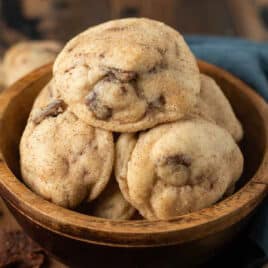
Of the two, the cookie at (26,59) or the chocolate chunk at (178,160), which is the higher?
the chocolate chunk at (178,160)

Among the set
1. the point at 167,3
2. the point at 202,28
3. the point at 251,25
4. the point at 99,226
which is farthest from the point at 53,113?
the point at 202,28

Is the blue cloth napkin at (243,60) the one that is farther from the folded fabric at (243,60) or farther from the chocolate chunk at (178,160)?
the chocolate chunk at (178,160)

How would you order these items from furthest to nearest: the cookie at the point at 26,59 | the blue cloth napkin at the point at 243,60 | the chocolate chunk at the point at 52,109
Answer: the cookie at the point at 26,59
the blue cloth napkin at the point at 243,60
the chocolate chunk at the point at 52,109

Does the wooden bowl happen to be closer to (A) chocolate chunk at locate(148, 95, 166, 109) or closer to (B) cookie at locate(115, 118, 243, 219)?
(B) cookie at locate(115, 118, 243, 219)

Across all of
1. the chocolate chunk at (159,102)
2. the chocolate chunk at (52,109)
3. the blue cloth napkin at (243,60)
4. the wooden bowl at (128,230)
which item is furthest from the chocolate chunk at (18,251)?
the blue cloth napkin at (243,60)

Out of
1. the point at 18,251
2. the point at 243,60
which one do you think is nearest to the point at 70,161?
the point at 18,251

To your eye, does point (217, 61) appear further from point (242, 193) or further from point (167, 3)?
point (167, 3)
